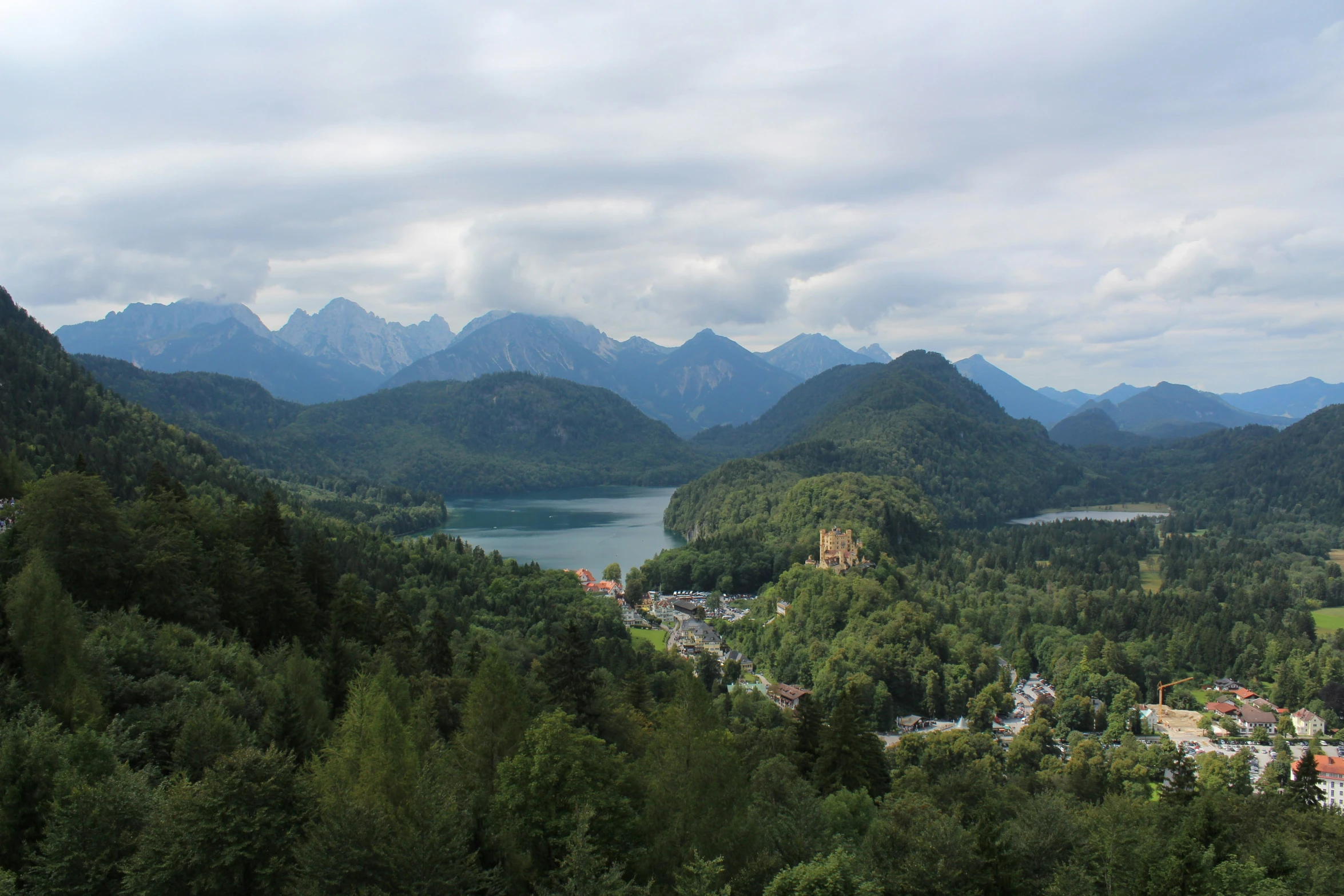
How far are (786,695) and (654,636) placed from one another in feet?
54.7

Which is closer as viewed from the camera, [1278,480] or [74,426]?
[74,426]

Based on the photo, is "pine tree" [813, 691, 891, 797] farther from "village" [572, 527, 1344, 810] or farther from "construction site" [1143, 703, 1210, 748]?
"construction site" [1143, 703, 1210, 748]

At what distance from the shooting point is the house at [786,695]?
51.5 metres

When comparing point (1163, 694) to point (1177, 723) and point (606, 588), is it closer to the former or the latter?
point (1177, 723)

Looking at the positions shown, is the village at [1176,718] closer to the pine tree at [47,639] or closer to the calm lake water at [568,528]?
the pine tree at [47,639]


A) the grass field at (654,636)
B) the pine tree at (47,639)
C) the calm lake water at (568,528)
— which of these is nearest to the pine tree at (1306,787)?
the pine tree at (47,639)

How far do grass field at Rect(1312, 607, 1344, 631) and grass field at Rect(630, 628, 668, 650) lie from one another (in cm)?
5850

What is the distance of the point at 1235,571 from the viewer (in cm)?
9806

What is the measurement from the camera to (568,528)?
13700cm

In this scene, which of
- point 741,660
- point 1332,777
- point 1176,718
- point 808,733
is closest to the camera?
point 808,733

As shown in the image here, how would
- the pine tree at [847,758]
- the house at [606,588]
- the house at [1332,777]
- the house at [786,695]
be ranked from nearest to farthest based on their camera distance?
1. the pine tree at [847,758]
2. the house at [1332,777]
3. the house at [786,695]
4. the house at [606,588]

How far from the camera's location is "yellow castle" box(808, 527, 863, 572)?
79.9 metres

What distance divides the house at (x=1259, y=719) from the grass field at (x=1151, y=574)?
1345 inches

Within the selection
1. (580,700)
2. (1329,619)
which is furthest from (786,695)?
(1329,619)
